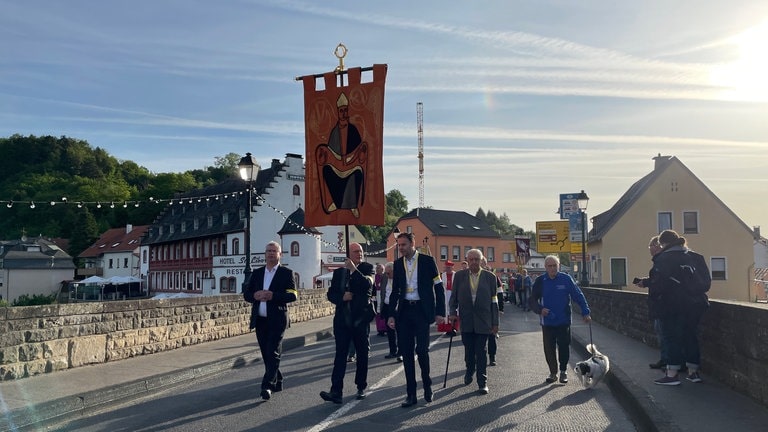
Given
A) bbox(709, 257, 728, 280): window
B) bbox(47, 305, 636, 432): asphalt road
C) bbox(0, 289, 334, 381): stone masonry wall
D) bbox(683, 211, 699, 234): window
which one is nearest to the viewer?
bbox(47, 305, 636, 432): asphalt road

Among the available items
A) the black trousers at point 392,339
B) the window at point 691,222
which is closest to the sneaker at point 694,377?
the black trousers at point 392,339

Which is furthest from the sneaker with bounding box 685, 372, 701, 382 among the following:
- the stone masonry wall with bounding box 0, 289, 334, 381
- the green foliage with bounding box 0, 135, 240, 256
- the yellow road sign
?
the green foliage with bounding box 0, 135, 240, 256

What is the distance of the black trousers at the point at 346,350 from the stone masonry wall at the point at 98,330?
471 cm

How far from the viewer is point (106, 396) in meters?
8.05

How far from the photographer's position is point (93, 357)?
10555 mm

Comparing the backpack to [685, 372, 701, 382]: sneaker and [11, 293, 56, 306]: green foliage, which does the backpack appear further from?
[11, 293, 56, 306]: green foliage

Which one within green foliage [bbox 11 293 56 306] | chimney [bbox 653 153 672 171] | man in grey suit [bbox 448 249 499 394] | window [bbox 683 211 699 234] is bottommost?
green foliage [bbox 11 293 56 306]

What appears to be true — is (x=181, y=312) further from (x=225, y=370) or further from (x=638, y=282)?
(x=638, y=282)

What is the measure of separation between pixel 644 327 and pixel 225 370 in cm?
849

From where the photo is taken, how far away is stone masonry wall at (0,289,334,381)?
29.7ft

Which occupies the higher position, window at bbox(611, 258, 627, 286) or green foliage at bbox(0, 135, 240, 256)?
green foliage at bbox(0, 135, 240, 256)

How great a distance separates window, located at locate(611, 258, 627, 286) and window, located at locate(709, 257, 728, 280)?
527 cm

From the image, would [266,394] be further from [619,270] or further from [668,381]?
[619,270]

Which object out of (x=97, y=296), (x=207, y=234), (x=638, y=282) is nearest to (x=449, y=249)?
(x=207, y=234)
